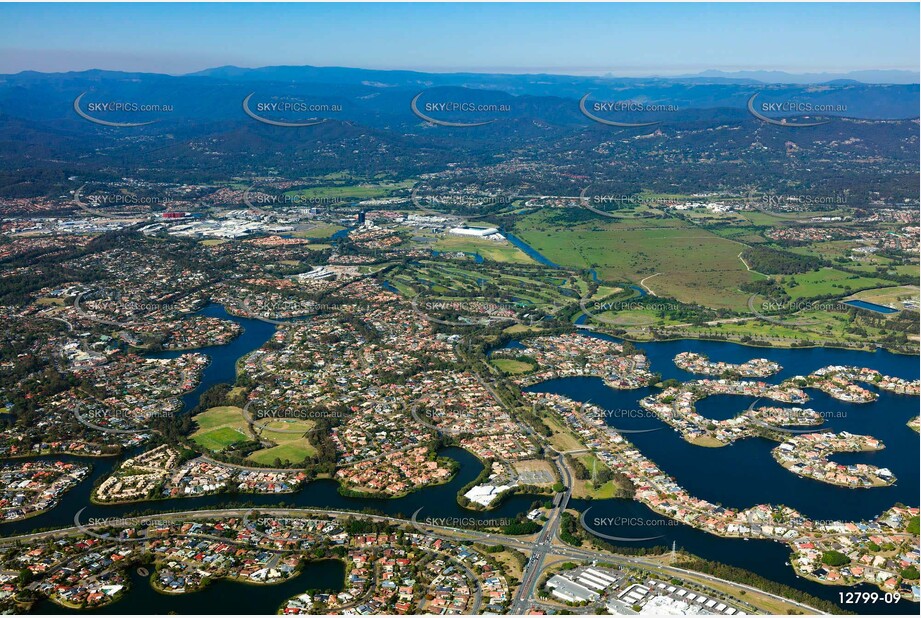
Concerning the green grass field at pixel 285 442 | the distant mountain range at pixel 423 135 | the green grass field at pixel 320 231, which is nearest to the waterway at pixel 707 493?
the green grass field at pixel 285 442

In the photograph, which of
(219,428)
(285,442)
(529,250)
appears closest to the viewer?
(285,442)

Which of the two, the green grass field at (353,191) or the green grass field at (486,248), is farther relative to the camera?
the green grass field at (353,191)

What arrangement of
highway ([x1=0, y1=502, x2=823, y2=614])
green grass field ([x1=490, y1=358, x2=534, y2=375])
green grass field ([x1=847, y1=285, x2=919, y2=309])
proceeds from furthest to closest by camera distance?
green grass field ([x1=847, y1=285, x2=919, y2=309]) → green grass field ([x1=490, y1=358, x2=534, y2=375]) → highway ([x1=0, y1=502, x2=823, y2=614])

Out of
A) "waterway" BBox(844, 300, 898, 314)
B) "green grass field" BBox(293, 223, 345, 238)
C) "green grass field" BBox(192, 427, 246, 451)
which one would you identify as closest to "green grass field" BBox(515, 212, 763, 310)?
"waterway" BBox(844, 300, 898, 314)

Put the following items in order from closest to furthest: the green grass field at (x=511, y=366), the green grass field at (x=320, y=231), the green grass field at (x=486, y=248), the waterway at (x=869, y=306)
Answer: the green grass field at (x=511, y=366), the waterway at (x=869, y=306), the green grass field at (x=486, y=248), the green grass field at (x=320, y=231)

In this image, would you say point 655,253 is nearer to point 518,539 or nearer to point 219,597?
point 518,539

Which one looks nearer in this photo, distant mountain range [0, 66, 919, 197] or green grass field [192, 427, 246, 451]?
green grass field [192, 427, 246, 451]

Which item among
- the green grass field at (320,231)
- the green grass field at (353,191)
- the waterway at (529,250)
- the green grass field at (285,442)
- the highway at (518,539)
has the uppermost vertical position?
the green grass field at (353,191)

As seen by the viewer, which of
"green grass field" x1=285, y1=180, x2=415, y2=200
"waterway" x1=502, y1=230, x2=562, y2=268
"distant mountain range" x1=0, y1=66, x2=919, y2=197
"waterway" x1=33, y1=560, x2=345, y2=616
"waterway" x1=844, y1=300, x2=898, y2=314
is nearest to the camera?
"waterway" x1=33, y1=560, x2=345, y2=616

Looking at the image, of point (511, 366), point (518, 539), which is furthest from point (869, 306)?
point (518, 539)

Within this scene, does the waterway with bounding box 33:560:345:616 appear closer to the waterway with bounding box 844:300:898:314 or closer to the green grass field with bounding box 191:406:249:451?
the green grass field with bounding box 191:406:249:451

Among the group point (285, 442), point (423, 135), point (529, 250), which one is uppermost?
point (423, 135)

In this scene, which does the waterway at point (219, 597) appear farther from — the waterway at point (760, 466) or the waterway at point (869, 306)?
the waterway at point (869, 306)
